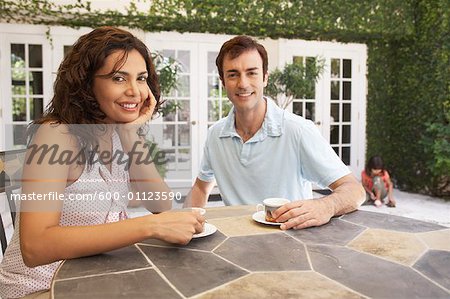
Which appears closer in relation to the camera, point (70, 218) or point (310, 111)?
point (70, 218)

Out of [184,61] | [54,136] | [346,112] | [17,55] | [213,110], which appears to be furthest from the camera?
[346,112]

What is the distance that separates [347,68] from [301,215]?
18.6 ft

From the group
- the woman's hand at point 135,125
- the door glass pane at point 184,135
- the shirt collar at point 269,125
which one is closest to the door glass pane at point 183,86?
the door glass pane at point 184,135

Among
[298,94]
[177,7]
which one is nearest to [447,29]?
[298,94]

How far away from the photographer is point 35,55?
5.29 metres

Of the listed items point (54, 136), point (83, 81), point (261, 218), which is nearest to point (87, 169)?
point (54, 136)

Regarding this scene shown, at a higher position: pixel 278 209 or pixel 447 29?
pixel 447 29

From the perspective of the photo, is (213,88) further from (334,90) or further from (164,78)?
(334,90)

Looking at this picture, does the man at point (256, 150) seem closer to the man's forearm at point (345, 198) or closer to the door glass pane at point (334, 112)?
the man's forearm at point (345, 198)

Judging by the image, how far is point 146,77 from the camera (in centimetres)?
153

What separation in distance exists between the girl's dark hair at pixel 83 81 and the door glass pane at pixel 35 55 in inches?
170

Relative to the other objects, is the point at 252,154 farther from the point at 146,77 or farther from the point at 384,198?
the point at 384,198

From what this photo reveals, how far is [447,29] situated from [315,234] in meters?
5.40

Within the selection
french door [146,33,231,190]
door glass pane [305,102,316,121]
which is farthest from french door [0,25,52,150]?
door glass pane [305,102,316,121]
